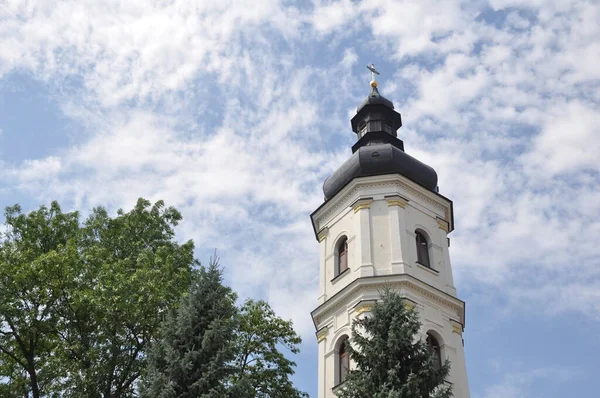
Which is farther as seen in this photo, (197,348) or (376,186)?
(376,186)

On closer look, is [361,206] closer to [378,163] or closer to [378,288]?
[378,163]

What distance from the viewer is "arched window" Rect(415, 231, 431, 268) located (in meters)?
22.6

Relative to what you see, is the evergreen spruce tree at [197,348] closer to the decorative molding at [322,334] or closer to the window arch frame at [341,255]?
the decorative molding at [322,334]

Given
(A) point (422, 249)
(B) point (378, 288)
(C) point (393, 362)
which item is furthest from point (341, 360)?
(C) point (393, 362)

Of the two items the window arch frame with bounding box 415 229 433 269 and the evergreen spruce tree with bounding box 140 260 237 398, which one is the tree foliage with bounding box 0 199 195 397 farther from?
the window arch frame with bounding box 415 229 433 269

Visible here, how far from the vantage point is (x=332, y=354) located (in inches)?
831

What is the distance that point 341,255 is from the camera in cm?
2336

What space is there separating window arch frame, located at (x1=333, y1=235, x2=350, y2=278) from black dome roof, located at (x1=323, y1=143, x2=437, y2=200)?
1.83m

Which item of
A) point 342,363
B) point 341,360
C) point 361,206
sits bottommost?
point 342,363

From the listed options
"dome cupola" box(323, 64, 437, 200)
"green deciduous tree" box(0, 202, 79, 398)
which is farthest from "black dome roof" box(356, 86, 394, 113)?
"green deciduous tree" box(0, 202, 79, 398)

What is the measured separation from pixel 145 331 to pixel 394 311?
7.94 metres

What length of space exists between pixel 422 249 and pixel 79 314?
10.6m

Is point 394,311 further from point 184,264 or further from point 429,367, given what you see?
point 184,264

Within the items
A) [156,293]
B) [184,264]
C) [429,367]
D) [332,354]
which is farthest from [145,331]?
[429,367]
